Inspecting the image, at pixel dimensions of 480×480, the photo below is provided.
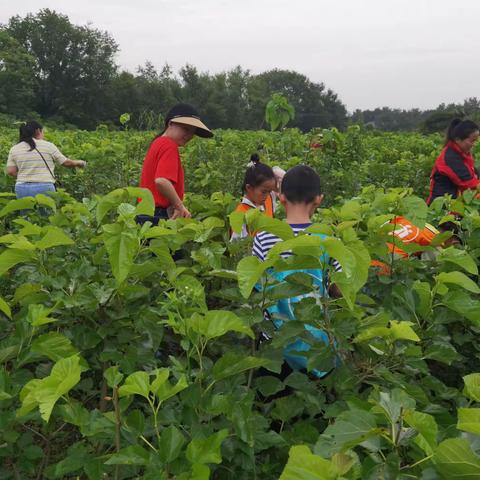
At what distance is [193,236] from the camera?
223 cm

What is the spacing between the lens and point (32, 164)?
5.32 m

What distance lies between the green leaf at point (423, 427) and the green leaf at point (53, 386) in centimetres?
66

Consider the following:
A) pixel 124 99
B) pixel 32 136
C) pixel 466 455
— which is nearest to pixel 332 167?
pixel 32 136

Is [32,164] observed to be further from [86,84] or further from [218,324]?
[86,84]

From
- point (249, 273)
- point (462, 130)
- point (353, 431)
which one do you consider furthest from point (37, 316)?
point (462, 130)

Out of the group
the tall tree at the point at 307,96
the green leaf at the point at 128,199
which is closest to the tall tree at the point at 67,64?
the tall tree at the point at 307,96

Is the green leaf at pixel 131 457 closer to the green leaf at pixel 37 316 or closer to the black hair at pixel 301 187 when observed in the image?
the green leaf at pixel 37 316

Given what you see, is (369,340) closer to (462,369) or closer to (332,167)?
(462,369)

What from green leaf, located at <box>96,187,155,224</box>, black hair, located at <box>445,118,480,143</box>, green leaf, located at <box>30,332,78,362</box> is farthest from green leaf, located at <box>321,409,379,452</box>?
black hair, located at <box>445,118,480,143</box>

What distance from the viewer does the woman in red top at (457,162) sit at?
4871 mm

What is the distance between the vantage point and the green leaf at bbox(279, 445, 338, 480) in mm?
958

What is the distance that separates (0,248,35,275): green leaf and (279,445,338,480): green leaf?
1014 millimetres

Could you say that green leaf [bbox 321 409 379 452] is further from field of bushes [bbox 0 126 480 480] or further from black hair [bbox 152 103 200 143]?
black hair [bbox 152 103 200 143]

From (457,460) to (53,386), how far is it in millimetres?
793
